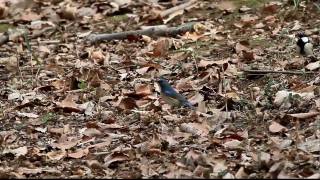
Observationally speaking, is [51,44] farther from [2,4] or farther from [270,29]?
[270,29]

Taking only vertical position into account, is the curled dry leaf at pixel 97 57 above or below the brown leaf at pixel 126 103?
below

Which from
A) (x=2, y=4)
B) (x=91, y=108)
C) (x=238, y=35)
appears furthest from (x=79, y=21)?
(x=91, y=108)

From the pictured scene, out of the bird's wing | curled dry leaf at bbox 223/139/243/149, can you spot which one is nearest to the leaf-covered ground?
curled dry leaf at bbox 223/139/243/149

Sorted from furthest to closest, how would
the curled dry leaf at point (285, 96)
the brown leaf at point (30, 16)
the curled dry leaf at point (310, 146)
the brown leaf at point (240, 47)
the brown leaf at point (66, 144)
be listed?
the brown leaf at point (30, 16)
the brown leaf at point (240, 47)
the curled dry leaf at point (285, 96)
the brown leaf at point (66, 144)
the curled dry leaf at point (310, 146)

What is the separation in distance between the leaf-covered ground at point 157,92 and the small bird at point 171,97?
7 cm

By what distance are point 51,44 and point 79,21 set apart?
33.6 inches

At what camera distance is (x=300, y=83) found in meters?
5.39

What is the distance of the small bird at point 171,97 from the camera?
5051 millimetres

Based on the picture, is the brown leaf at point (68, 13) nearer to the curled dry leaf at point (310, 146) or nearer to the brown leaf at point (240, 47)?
the brown leaf at point (240, 47)

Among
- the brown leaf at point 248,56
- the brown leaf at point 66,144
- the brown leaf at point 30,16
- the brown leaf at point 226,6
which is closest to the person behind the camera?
the brown leaf at point 66,144

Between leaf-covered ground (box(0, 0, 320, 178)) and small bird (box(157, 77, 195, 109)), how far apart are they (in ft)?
0.22

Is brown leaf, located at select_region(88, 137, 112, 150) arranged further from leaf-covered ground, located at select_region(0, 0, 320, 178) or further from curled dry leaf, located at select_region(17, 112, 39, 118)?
curled dry leaf, located at select_region(17, 112, 39, 118)

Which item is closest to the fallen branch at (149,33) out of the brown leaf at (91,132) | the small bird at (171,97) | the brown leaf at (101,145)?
the small bird at (171,97)

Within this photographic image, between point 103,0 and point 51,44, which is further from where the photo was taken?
point 103,0
